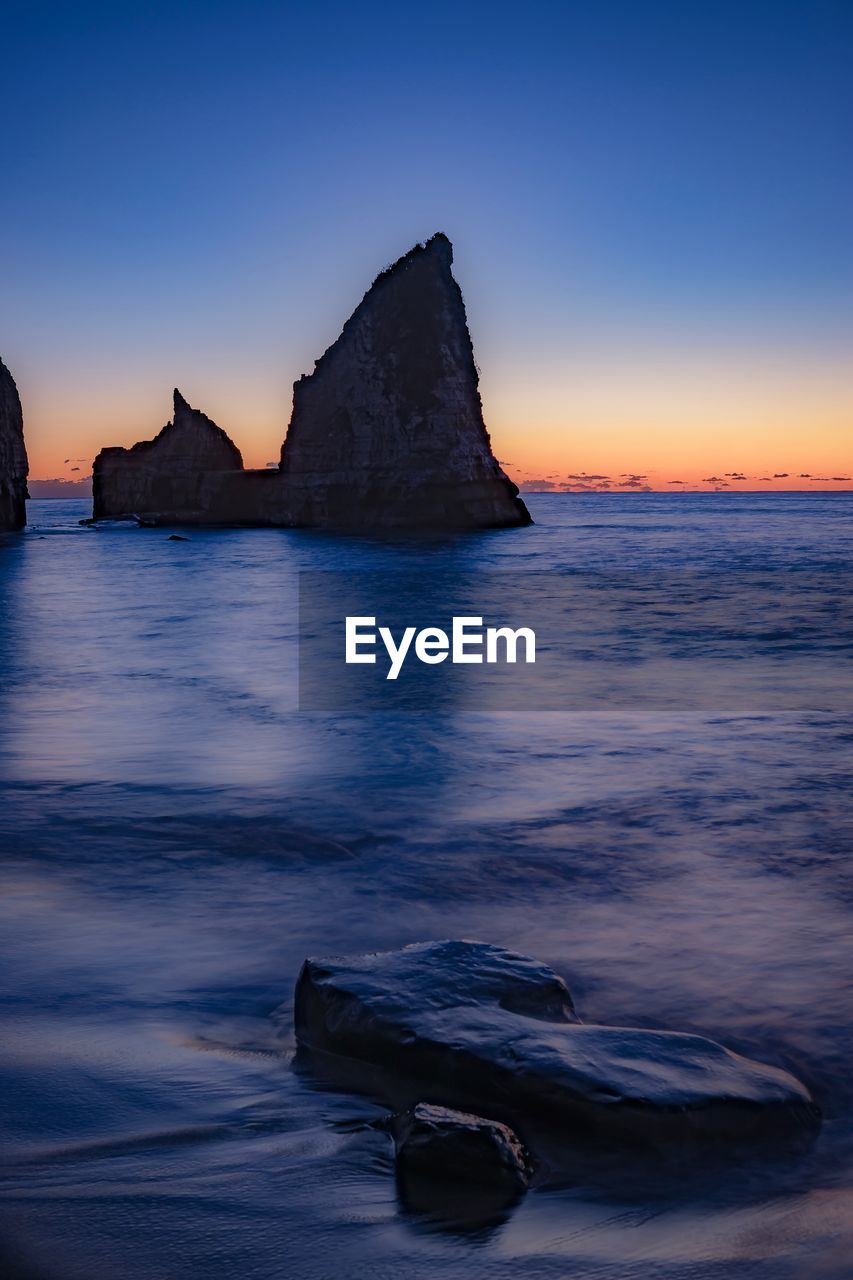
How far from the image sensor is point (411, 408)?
51.3 meters

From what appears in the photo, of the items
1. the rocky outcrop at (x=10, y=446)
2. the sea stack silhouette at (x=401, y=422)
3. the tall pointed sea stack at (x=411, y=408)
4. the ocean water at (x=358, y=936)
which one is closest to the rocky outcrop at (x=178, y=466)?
the sea stack silhouette at (x=401, y=422)

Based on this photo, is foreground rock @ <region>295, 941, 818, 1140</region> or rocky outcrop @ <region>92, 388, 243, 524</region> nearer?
foreground rock @ <region>295, 941, 818, 1140</region>

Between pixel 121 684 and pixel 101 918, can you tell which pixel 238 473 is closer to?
pixel 121 684

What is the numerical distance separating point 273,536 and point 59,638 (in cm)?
4120

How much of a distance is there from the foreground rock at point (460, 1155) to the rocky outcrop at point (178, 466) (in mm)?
73219

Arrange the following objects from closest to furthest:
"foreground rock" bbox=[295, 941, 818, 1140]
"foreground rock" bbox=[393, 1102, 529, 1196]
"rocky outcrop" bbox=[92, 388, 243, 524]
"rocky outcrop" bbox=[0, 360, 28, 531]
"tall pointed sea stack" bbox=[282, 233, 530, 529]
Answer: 1. "foreground rock" bbox=[393, 1102, 529, 1196]
2. "foreground rock" bbox=[295, 941, 818, 1140]
3. "rocky outcrop" bbox=[0, 360, 28, 531]
4. "tall pointed sea stack" bbox=[282, 233, 530, 529]
5. "rocky outcrop" bbox=[92, 388, 243, 524]

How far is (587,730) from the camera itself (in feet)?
29.6

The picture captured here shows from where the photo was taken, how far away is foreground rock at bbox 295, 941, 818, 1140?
107 inches

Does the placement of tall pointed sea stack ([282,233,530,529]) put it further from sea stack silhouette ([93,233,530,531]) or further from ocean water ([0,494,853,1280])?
ocean water ([0,494,853,1280])

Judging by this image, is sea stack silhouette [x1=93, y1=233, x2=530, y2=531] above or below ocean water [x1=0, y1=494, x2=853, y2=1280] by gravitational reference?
above

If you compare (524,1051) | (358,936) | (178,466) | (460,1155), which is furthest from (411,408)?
(460,1155)

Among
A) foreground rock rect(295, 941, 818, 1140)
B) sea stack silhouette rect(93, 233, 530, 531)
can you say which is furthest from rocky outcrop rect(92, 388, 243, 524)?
foreground rock rect(295, 941, 818, 1140)

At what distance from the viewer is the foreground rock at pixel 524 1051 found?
2.72 m

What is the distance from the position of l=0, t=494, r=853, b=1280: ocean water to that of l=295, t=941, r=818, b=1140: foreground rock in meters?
0.12
